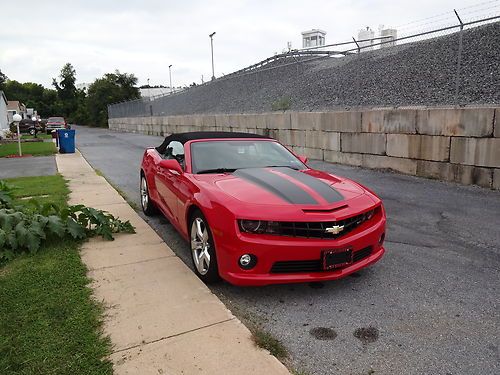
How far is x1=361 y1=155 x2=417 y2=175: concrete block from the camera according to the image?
29.1 feet

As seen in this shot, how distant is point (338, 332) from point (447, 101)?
7.48 m

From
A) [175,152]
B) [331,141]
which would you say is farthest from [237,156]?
[331,141]

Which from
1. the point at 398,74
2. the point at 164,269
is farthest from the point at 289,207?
the point at 398,74

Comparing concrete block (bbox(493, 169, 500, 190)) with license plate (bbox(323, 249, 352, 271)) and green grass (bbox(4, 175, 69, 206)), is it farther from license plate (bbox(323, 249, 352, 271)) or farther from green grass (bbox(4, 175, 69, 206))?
green grass (bbox(4, 175, 69, 206))

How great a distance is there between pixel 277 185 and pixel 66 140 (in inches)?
628

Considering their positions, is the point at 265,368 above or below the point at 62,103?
below

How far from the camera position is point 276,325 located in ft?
10.1

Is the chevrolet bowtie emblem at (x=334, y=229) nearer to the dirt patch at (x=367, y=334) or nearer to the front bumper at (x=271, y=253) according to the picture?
the front bumper at (x=271, y=253)

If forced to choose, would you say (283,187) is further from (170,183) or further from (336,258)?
(170,183)

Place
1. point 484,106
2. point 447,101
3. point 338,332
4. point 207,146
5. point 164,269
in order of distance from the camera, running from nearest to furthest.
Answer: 1. point 338,332
2. point 164,269
3. point 207,146
4. point 484,106
5. point 447,101

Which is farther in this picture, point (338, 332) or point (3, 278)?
point (3, 278)

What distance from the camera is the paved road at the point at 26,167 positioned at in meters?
11.3

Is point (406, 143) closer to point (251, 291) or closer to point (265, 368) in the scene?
point (251, 291)

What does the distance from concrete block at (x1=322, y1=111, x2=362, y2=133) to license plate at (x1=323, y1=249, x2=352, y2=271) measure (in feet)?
24.4
